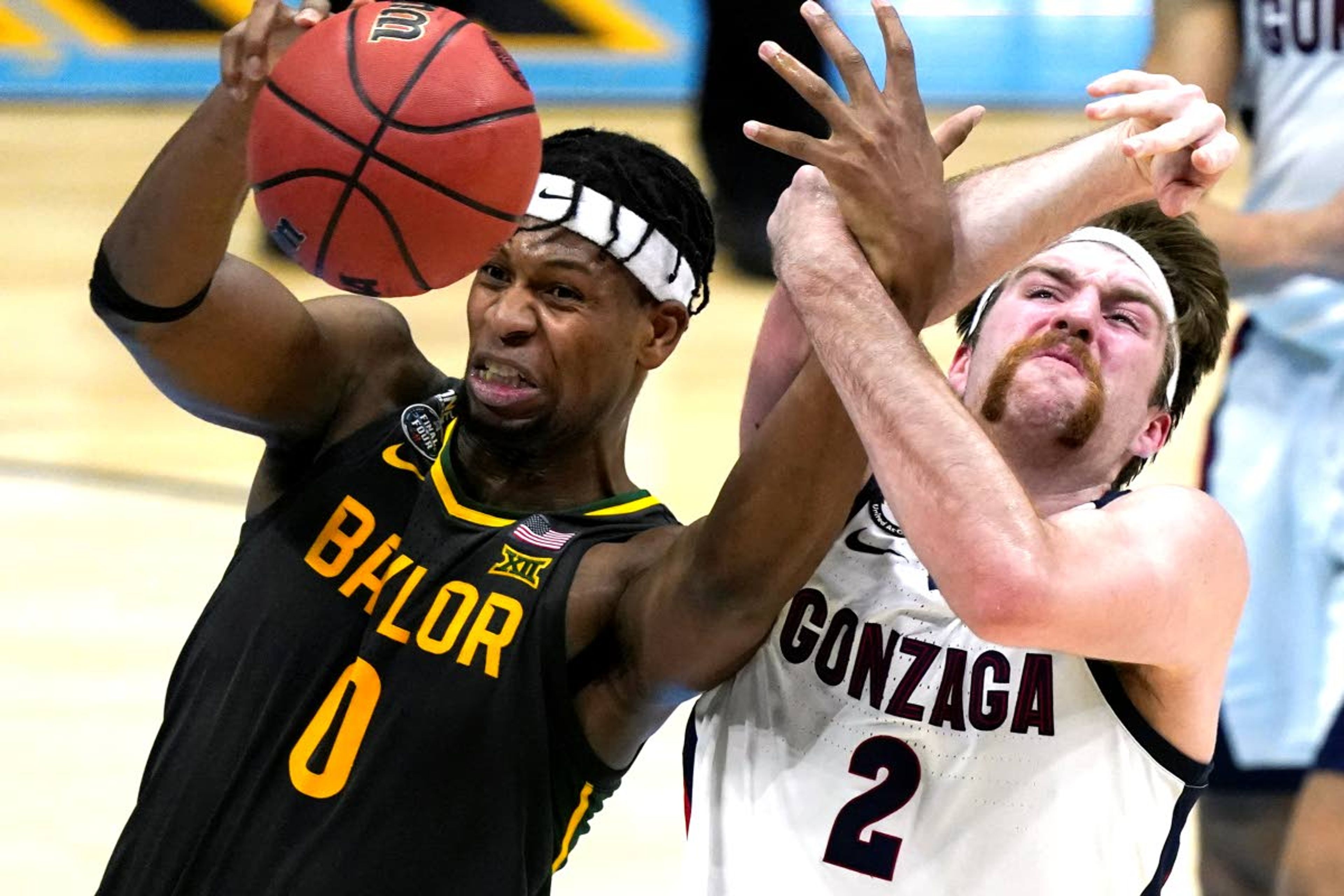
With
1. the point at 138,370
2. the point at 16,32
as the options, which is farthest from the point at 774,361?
the point at 16,32

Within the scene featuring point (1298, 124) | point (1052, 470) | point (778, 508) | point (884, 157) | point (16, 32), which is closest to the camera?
point (884, 157)

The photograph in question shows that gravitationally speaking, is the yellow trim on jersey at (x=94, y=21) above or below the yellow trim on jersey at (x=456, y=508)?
below

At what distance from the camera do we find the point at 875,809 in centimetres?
335

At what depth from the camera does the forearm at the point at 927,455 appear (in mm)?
2945

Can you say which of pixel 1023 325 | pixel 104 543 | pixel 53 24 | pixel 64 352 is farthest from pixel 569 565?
pixel 53 24

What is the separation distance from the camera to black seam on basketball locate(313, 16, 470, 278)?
344 centimetres

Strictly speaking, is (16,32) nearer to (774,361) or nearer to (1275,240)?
(1275,240)

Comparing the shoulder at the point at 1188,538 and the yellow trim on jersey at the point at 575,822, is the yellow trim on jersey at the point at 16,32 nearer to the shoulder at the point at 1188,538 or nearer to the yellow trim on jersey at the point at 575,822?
the yellow trim on jersey at the point at 575,822

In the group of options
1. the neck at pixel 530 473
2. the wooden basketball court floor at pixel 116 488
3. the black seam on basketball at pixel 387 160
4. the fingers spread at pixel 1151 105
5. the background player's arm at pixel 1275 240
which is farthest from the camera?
the wooden basketball court floor at pixel 116 488

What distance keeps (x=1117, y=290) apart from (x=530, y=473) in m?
1.01

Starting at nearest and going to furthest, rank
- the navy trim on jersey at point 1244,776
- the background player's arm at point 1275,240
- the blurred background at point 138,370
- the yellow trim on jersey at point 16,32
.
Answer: the background player's arm at point 1275,240 → the navy trim on jersey at point 1244,776 → the blurred background at point 138,370 → the yellow trim on jersey at point 16,32

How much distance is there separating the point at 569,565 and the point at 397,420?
1.56 ft

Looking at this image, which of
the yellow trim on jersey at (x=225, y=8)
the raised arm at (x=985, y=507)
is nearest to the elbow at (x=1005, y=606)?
the raised arm at (x=985, y=507)

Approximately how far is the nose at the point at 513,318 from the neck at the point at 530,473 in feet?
0.65
